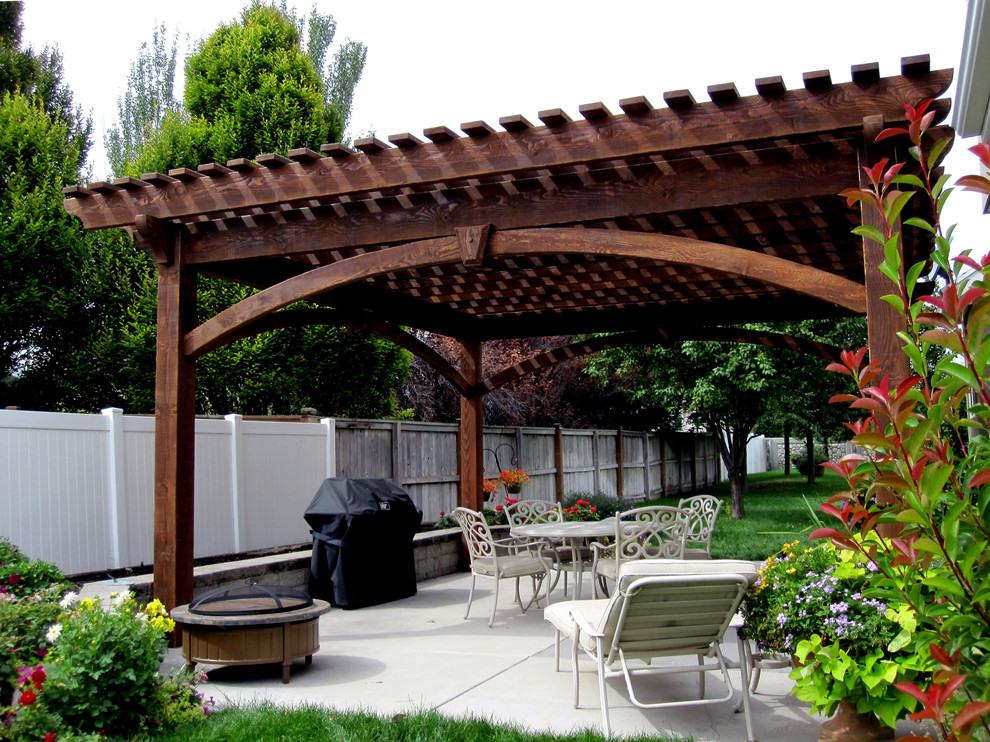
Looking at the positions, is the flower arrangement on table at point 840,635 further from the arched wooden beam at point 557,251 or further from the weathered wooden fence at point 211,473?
the weathered wooden fence at point 211,473

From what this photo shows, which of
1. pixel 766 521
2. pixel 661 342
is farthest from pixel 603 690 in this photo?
pixel 766 521

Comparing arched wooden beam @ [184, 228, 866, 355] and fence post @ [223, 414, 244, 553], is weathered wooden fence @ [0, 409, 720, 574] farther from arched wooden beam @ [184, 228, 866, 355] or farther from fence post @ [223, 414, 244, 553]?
arched wooden beam @ [184, 228, 866, 355]

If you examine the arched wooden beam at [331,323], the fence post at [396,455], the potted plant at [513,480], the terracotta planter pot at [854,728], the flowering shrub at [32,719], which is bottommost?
the terracotta planter pot at [854,728]

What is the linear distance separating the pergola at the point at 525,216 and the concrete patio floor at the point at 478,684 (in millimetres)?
1403

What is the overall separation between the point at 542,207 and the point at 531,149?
604 mm

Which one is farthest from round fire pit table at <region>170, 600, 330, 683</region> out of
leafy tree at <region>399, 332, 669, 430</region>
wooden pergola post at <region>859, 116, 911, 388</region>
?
leafy tree at <region>399, 332, 669, 430</region>

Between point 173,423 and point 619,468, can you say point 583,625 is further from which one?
point 619,468

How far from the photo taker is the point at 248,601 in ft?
18.4

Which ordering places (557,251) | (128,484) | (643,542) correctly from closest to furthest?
(557,251) < (643,542) < (128,484)

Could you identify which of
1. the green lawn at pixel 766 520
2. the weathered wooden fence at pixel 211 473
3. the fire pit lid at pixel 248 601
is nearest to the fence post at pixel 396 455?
the weathered wooden fence at pixel 211 473

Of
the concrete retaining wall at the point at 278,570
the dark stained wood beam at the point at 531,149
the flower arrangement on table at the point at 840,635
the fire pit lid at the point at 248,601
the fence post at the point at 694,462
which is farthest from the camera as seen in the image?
the fence post at the point at 694,462

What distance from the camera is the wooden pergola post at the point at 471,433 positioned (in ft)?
34.7

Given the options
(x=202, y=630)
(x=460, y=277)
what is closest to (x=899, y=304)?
(x=202, y=630)

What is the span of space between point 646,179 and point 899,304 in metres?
4.01
